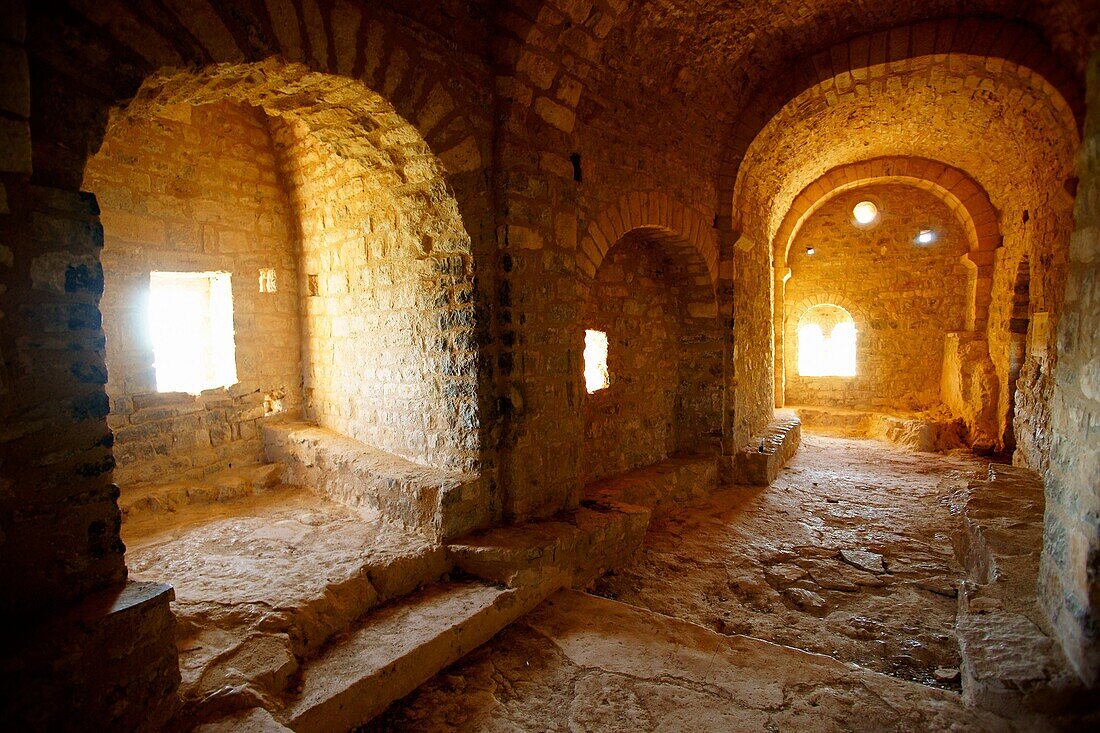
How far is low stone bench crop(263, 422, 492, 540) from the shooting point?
11.2 ft

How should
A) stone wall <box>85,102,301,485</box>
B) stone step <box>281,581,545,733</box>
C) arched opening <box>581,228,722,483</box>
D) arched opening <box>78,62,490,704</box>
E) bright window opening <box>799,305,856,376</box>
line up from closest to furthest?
stone step <box>281,581,545,733</box>, arched opening <box>78,62,490,704</box>, stone wall <box>85,102,301,485</box>, arched opening <box>581,228,722,483</box>, bright window opening <box>799,305,856,376</box>

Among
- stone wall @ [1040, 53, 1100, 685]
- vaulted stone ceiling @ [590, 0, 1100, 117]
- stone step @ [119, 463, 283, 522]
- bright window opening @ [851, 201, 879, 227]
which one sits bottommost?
stone step @ [119, 463, 283, 522]

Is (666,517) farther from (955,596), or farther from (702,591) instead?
(955,596)

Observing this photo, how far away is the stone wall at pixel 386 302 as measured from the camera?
11.6 ft

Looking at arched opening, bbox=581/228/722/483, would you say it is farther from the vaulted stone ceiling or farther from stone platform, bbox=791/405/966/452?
stone platform, bbox=791/405/966/452

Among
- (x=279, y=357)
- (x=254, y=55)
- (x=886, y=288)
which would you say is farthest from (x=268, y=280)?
(x=886, y=288)

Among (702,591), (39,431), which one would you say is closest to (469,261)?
(39,431)

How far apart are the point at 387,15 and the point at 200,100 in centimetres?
104

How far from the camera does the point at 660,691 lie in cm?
257

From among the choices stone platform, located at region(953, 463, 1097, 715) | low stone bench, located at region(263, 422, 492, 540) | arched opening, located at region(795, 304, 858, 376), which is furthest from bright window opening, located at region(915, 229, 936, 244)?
low stone bench, located at region(263, 422, 492, 540)

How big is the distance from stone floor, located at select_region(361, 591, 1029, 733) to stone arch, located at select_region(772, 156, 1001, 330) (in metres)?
9.09

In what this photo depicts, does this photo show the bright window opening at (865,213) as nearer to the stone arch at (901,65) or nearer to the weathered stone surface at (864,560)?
the stone arch at (901,65)

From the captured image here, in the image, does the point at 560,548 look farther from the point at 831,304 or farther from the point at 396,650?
the point at 831,304

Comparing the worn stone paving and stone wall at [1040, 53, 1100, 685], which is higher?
stone wall at [1040, 53, 1100, 685]
